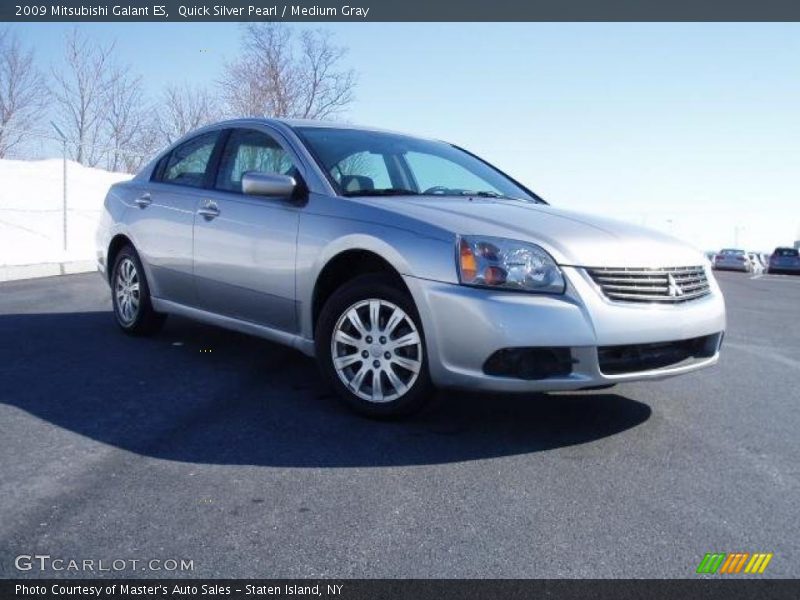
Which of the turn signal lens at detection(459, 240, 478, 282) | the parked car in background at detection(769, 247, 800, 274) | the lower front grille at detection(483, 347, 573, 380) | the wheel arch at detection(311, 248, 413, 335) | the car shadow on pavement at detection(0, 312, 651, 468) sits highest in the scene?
the turn signal lens at detection(459, 240, 478, 282)

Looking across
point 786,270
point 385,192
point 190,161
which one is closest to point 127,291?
point 190,161

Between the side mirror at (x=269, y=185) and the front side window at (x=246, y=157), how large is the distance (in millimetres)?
397

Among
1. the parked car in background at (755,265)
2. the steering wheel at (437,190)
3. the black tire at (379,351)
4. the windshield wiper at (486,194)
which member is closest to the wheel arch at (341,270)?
the black tire at (379,351)

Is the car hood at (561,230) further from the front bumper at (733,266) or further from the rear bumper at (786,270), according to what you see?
the front bumper at (733,266)

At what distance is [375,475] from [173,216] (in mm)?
2921

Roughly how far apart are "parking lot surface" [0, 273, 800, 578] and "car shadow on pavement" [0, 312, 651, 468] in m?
0.02

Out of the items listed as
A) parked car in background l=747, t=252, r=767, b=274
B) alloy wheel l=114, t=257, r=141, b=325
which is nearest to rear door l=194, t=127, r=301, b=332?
alloy wheel l=114, t=257, r=141, b=325

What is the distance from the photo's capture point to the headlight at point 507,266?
3.36m

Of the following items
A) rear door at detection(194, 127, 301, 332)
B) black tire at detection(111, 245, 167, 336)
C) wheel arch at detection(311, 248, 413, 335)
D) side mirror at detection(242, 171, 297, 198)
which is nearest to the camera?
wheel arch at detection(311, 248, 413, 335)

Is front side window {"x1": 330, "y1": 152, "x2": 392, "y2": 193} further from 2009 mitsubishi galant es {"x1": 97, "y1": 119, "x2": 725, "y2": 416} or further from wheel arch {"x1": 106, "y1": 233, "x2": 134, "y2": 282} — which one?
wheel arch {"x1": 106, "y1": 233, "x2": 134, "y2": 282}

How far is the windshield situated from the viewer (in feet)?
14.3

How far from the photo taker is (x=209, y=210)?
4828 mm

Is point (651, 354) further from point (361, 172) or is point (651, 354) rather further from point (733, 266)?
point (733, 266)

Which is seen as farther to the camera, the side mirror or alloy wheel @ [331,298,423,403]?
the side mirror
